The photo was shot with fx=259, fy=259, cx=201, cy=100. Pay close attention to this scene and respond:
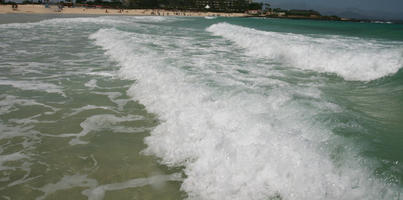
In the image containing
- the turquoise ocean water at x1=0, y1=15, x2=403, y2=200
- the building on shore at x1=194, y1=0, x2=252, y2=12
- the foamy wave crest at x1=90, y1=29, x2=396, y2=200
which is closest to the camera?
the foamy wave crest at x1=90, y1=29, x2=396, y2=200

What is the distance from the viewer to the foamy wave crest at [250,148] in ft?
9.87

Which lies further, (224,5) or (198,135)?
(224,5)

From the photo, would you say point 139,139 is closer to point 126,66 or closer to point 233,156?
point 233,156

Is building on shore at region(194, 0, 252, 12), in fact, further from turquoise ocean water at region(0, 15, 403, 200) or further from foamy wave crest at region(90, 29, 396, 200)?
foamy wave crest at region(90, 29, 396, 200)

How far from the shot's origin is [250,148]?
12.2 feet

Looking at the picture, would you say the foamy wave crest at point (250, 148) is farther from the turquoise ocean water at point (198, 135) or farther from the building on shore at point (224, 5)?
the building on shore at point (224, 5)

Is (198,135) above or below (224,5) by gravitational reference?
below

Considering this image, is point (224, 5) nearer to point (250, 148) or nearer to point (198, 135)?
point (198, 135)

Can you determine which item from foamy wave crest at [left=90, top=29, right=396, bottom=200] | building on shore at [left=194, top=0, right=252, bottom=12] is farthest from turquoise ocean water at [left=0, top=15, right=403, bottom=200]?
building on shore at [left=194, top=0, right=252, bottom=12]

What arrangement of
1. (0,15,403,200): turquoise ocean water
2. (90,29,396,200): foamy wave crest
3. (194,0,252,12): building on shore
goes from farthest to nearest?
(194,0,252,12): building on shore, (0,15,403,200): turquoise ocean water, (90,29,396,200): foamy wave crest

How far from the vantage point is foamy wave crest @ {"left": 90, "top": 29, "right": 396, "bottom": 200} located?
301 centimetres

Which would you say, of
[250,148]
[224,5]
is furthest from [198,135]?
[224,5]

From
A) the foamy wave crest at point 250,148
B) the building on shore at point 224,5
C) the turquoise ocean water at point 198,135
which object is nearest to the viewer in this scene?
the foamy wave crest at point 250,148

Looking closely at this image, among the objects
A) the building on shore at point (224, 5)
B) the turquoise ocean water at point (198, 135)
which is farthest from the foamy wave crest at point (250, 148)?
the building on shore at point (224, 5)
